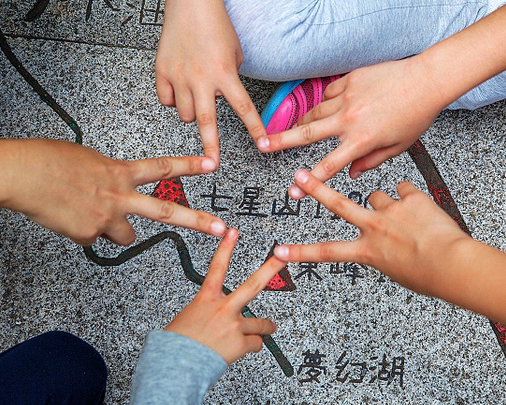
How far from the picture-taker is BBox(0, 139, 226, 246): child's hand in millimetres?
843

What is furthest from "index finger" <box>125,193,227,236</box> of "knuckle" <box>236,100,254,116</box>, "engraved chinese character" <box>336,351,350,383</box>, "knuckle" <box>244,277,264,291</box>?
"engraved chinese character" <box>336,351,350,383</box>

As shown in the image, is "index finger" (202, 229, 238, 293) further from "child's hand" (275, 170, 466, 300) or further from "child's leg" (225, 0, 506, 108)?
"child's leg" (225, 0, 506, 108)

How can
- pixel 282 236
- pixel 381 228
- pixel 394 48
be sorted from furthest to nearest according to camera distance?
pixel 282 236
pixel 394 48
pixel 381 228

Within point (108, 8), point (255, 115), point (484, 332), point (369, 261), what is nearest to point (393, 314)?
point (484, 332)

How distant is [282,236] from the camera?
1.21 meters

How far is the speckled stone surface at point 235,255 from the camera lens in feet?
3.79

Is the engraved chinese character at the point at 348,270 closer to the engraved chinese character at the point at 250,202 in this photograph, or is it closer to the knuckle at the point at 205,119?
the engraved chinese character at the point at 250,202

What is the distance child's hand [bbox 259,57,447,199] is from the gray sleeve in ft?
1.06

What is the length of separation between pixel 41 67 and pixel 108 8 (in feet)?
0.72

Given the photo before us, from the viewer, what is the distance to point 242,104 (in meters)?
0.96

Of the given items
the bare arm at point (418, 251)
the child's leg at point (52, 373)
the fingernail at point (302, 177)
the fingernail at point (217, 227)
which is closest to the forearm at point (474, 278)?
the bare arm at point (418, 251)

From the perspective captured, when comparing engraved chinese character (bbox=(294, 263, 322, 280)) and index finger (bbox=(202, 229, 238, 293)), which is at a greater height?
index finger (bbox=(202, 229, 238, 293))

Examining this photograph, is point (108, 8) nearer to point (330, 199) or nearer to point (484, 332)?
point (330, 199)

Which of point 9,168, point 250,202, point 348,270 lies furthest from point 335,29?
point 9,168
